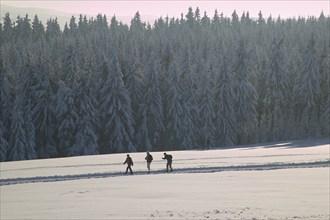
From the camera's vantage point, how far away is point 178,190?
952 inches

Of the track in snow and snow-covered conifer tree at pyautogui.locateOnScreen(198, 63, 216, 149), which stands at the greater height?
snow-covered conifer tree at pyautogui.locateOnScreen(198, 63, 216, 149)

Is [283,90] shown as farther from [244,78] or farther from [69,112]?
[69,112]

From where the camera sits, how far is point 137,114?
7388 cm

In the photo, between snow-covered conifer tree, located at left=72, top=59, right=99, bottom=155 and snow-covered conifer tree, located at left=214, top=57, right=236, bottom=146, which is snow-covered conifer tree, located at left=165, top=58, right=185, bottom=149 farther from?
snow-covered conifer tree, located at left=72, top=59, right=99, bottom=155

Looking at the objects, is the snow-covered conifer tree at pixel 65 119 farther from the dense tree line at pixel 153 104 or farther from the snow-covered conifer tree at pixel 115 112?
the snow-covered conifer tree at pixel 115 112

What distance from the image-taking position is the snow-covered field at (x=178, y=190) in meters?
18.7

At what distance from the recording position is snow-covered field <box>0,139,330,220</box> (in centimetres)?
1873

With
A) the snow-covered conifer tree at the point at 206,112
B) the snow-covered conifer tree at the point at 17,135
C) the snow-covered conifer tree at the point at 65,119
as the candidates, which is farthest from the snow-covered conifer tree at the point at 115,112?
the snow-covered conifer tree at the point at 17,135

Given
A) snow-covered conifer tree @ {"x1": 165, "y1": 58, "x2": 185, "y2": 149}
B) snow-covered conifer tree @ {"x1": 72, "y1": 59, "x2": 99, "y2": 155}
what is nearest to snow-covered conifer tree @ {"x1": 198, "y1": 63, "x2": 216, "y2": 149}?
snow-covered conifer tree @ {"x1": 165, "y1": 58, "x2": 185, "y2": 149}

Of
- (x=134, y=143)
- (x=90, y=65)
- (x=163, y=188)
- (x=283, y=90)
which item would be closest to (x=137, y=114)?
(x=134, y=143)

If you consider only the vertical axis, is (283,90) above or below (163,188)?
above

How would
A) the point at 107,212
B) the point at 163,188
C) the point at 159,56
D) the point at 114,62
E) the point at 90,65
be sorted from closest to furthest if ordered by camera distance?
the point at 107,212 → the point at 163,188 → the point at 114,62 → the point at 90,65 → the point at 159,56

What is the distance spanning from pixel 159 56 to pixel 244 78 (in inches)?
786

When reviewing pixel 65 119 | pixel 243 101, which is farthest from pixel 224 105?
pixel 65 119
